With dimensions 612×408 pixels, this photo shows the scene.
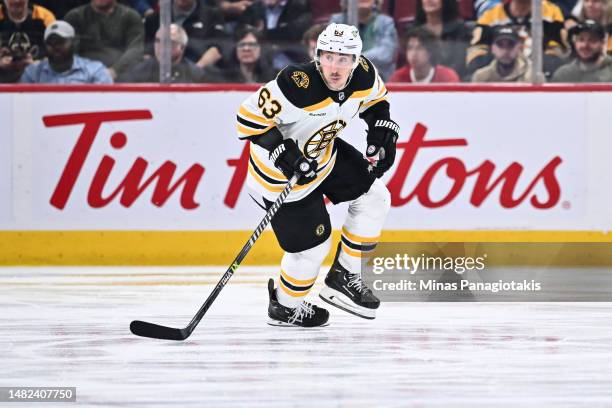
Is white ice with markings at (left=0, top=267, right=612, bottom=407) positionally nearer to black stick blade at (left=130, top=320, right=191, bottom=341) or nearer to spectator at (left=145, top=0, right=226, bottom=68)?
black stick blade at (left=130, top=320, right=191, bottom=341)

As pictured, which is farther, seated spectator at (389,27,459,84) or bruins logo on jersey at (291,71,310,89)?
seated spectator at (389,27,459,84)

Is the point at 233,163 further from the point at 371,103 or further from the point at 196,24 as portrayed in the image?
the point at 371,103

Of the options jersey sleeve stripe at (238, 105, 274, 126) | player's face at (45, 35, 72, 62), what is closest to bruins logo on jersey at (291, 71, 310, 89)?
jersey sleeve stripe at (238, 105, 274, 126)

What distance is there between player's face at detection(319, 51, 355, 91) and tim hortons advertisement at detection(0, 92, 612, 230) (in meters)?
2.49

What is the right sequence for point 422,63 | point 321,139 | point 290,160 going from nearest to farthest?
point 290,160 → point 321,139 → point 422,63

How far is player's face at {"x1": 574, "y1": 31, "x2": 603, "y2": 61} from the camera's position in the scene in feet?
24.3

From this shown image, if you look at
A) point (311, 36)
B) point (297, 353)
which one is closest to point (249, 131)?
point (297, 353)

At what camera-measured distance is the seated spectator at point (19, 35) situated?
738 cm

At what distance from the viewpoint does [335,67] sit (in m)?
4.89

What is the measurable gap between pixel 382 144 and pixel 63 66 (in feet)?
9.41

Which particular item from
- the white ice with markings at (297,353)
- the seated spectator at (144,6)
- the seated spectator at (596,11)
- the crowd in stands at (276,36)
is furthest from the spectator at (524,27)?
the white ice with markings at (297,353)

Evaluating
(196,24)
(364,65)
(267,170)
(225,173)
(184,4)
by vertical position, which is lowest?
(225,173)

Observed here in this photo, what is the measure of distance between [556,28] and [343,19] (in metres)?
1.19

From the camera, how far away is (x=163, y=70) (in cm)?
748
